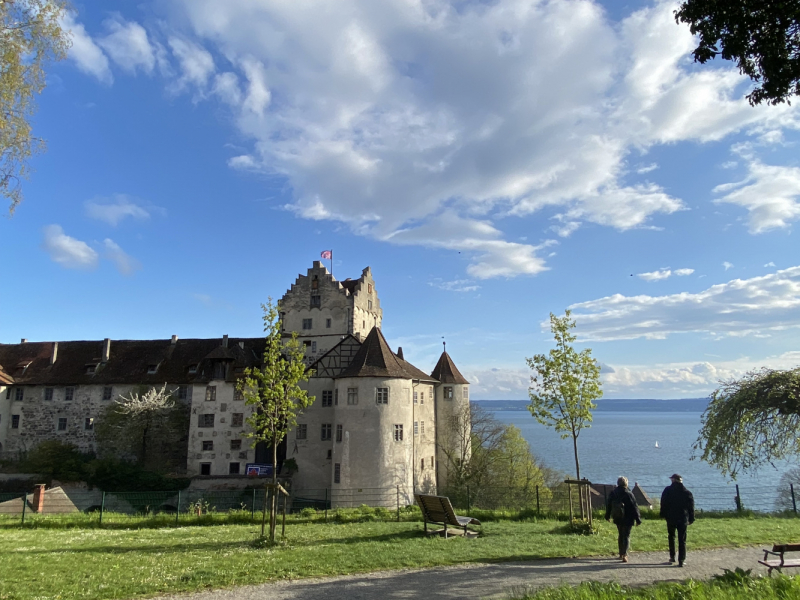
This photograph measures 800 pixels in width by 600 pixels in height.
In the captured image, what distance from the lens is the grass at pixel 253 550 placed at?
9984 millimetres

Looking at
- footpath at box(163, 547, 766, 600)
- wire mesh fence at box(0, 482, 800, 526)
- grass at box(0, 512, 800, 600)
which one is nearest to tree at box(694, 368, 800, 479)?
wire mesh fence at box(0, 482, 800, 526)

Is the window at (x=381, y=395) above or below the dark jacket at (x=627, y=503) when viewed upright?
above

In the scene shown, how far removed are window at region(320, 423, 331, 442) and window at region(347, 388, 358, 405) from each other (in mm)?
5467

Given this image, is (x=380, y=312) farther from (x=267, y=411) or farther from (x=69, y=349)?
(x=267, y=411)

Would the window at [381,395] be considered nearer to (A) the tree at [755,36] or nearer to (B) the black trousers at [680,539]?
(B) the black trousers at [680,539]

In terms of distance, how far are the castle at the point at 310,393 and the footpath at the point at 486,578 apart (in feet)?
80.3

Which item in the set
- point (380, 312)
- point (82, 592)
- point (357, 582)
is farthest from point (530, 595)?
point (380, 312)

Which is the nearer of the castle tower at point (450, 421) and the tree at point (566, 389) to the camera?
the tree at point (566, 389)

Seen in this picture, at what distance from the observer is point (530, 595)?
8.38 metres

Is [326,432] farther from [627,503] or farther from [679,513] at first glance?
[679,513]

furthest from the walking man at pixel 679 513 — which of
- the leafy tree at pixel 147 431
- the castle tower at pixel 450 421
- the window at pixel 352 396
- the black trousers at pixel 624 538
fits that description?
the leafy tree at pixel 147 431

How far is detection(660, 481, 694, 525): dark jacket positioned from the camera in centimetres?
1120

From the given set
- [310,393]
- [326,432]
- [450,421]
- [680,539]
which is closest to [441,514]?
[680,539]

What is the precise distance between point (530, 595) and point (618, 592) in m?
1.29
